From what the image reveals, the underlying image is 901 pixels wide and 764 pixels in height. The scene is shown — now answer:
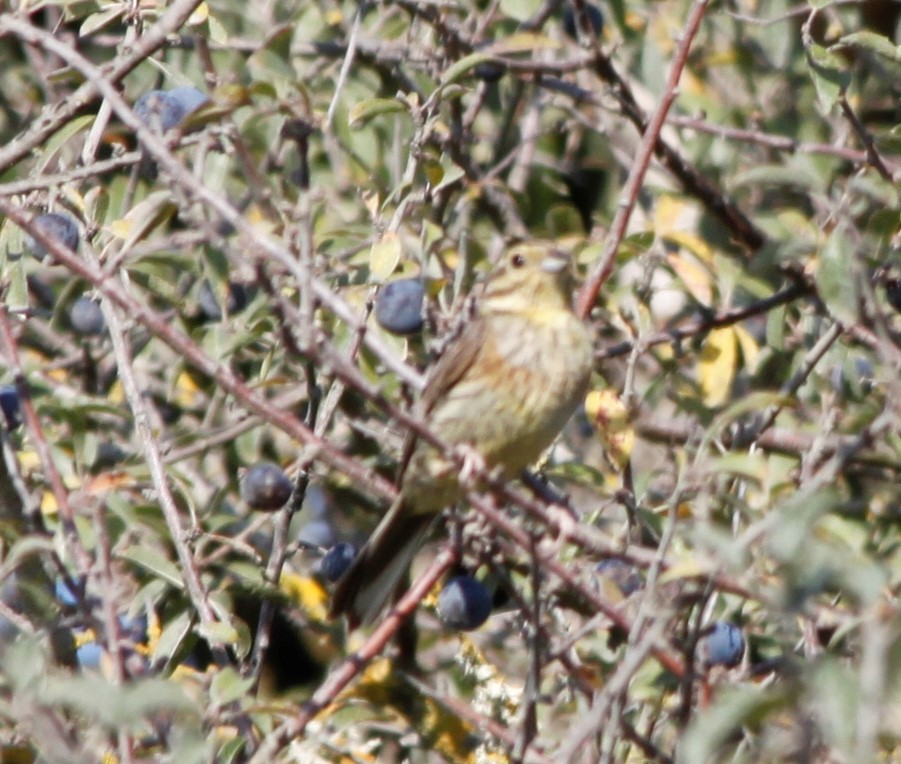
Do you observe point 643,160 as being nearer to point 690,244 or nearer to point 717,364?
point 690,244

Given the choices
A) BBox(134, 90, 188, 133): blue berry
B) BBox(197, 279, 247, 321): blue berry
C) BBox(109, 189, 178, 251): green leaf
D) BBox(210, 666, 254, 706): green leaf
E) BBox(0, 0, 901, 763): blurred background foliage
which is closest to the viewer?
BBox(0, 0, 901, 763): blurred background foliage

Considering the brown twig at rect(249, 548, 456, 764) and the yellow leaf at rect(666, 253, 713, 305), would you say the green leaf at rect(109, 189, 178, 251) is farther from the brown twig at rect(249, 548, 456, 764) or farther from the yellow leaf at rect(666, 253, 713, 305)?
the yellow leaf at rect(666, 253, 713, 305)

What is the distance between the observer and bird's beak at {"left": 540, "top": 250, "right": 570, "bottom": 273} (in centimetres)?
446

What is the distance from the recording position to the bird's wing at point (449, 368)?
4.10 metres

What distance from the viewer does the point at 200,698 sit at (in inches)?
120

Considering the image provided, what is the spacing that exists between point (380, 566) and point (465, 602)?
1.50ft

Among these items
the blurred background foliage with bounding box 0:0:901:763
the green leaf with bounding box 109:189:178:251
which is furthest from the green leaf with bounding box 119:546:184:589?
the green leaf with bounding box 109:189:178:251

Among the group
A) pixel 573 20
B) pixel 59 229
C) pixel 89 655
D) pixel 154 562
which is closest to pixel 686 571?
pixel 154 562

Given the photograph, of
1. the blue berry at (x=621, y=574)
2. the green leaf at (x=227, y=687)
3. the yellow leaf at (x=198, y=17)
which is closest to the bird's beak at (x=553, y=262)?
the blue berry at (x=621, y=574)

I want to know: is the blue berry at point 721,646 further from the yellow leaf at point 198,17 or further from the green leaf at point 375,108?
the yellow leaf at point 198,17

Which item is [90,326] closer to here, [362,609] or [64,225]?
[64,225]

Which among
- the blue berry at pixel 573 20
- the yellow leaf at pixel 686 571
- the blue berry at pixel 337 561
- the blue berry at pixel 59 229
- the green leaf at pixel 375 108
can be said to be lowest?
the blue berry at pixel 337 561

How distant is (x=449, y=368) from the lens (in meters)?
4.30

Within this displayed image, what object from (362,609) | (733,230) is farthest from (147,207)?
(733,230)
